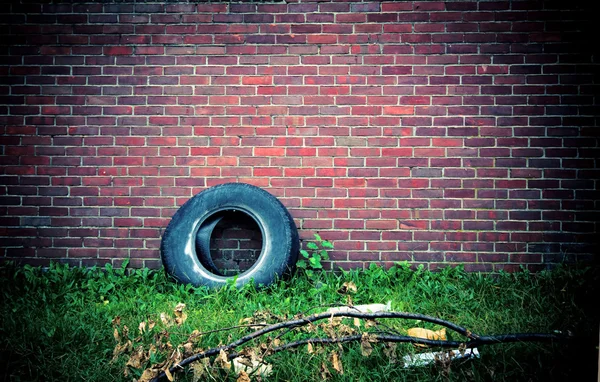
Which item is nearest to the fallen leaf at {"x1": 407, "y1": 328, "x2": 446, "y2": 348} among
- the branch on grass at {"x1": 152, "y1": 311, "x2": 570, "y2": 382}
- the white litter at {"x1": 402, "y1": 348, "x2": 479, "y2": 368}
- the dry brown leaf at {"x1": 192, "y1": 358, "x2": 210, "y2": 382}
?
the white litter at {"x1": 402, "y1": 348, "x2": 479, "y2": 368}

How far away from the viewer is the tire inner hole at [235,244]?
122 inches

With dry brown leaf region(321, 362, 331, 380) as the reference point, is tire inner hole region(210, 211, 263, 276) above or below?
above

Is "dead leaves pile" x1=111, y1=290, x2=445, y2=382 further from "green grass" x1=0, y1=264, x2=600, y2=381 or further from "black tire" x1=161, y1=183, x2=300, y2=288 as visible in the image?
"black tire" x1=161, y1=183, x2=300, y2=288

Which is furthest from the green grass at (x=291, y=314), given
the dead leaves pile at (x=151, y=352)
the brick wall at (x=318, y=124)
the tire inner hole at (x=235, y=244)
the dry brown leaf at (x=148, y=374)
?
the tire inner hole at (x=235, y=244)

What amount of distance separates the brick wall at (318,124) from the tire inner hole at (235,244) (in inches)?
12.5

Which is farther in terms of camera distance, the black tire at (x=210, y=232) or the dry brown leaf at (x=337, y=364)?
the black tire at (x=210, y=232)

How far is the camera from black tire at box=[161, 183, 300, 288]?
2.72m

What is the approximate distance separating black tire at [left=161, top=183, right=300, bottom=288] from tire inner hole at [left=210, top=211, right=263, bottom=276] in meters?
0.17

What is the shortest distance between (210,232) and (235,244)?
26cm

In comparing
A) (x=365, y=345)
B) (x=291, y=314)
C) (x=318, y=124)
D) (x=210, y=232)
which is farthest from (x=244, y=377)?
(x=318, y=124)

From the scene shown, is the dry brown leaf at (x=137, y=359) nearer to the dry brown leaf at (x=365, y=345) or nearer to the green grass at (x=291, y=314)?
the green grass at (x=291, y=314)

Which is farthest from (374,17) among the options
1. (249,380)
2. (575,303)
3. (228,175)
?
(249,380)

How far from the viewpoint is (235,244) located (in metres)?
3.12

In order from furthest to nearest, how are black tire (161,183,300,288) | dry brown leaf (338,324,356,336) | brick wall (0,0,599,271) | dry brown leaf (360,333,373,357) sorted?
brick wall (0,0,599,271) < black tire (161,183,300,288) < dry brown leaf (338,324,356,336) < dry brown leaf (360,333,373,357)
